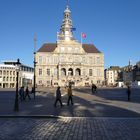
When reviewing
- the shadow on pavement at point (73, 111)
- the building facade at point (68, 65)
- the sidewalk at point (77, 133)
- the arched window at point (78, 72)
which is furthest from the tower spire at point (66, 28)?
the sidewalk at point (77, 133)

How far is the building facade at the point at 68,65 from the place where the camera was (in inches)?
4897

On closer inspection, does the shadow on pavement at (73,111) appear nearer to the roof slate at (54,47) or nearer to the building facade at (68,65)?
the building facade at (68,65)

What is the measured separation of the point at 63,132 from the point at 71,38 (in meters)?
127

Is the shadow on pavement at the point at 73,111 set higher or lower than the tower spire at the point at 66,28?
lower

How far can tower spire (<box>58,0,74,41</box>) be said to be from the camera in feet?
447

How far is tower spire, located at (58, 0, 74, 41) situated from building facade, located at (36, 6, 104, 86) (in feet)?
22.7

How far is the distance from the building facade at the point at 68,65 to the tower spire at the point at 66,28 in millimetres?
6931

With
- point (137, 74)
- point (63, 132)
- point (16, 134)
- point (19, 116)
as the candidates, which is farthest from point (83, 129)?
point (137, 74)

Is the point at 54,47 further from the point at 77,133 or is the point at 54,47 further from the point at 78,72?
the point at 77,133

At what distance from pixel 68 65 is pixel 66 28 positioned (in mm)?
21022

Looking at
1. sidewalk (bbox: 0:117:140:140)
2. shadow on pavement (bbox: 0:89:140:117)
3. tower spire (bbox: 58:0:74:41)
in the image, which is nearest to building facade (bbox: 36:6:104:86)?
tower spire (bbox: 58:0:74:41)

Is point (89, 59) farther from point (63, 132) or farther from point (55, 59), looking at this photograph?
point (63, 132)

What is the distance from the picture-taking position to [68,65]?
125m

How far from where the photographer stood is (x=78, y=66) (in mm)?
125688
